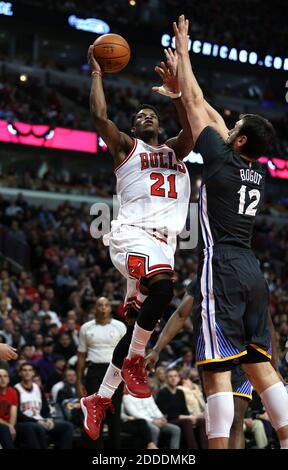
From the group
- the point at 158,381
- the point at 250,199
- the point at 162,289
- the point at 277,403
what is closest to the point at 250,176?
the point at 250,199

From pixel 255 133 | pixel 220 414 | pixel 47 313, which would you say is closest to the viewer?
pixel 220 414

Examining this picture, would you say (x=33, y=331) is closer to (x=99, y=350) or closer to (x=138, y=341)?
(x=99, y=350)

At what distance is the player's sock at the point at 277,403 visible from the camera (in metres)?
5.38

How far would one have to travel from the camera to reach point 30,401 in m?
11.6

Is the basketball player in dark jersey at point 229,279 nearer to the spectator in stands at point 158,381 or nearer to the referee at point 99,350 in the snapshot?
the referee at point 99,350

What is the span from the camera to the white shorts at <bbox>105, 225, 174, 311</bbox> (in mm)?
6570

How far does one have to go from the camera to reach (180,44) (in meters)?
5.89

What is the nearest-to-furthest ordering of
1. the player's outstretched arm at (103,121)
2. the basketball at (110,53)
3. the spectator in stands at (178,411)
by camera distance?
the player's outstretched arm at (103,121) < the basketball at (110,53) < the spectator in stands at (178,411)

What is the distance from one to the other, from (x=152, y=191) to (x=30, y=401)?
19.0 feet

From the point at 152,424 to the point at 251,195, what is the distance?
7486 mm

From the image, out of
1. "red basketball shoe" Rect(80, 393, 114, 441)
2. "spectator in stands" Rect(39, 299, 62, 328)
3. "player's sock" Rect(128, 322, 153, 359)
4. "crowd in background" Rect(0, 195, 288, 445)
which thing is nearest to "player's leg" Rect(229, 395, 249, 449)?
"player's sock" Rect(128, 322, 153, 359)

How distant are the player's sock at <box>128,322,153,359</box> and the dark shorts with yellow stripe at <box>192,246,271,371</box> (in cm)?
112

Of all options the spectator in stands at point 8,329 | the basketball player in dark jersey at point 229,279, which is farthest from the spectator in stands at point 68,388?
the basketball player in dark jersey at point 229,279

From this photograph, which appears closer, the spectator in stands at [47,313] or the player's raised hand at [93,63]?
the player's raised hand at [93,63]
